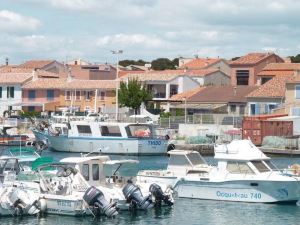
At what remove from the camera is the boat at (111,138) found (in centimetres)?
6938

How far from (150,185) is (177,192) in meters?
3.29

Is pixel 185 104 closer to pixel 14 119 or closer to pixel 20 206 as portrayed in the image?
pixel 14 119

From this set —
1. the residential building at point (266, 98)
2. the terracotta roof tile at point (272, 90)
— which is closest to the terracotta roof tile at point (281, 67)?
the terracotta roof tile at point (272, 90)

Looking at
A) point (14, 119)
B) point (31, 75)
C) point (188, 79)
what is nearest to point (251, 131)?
point (14, 119)

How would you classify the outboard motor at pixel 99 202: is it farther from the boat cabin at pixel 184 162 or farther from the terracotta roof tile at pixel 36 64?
the terracotta roof tile at pixel 36 64

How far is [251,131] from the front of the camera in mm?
74125

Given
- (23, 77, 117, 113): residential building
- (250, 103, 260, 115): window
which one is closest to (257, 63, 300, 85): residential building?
(250, 103, 260, 115): window

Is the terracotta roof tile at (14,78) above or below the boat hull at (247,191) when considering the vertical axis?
above

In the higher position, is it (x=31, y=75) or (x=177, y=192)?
(x=31, y=75)

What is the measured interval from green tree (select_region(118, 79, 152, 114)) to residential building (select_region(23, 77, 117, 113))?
5788 mm

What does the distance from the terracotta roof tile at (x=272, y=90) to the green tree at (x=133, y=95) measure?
13357 mm

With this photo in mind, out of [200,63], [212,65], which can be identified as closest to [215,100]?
[212,65]

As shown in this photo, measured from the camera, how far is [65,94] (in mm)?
109438

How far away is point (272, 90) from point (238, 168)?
50207mm
